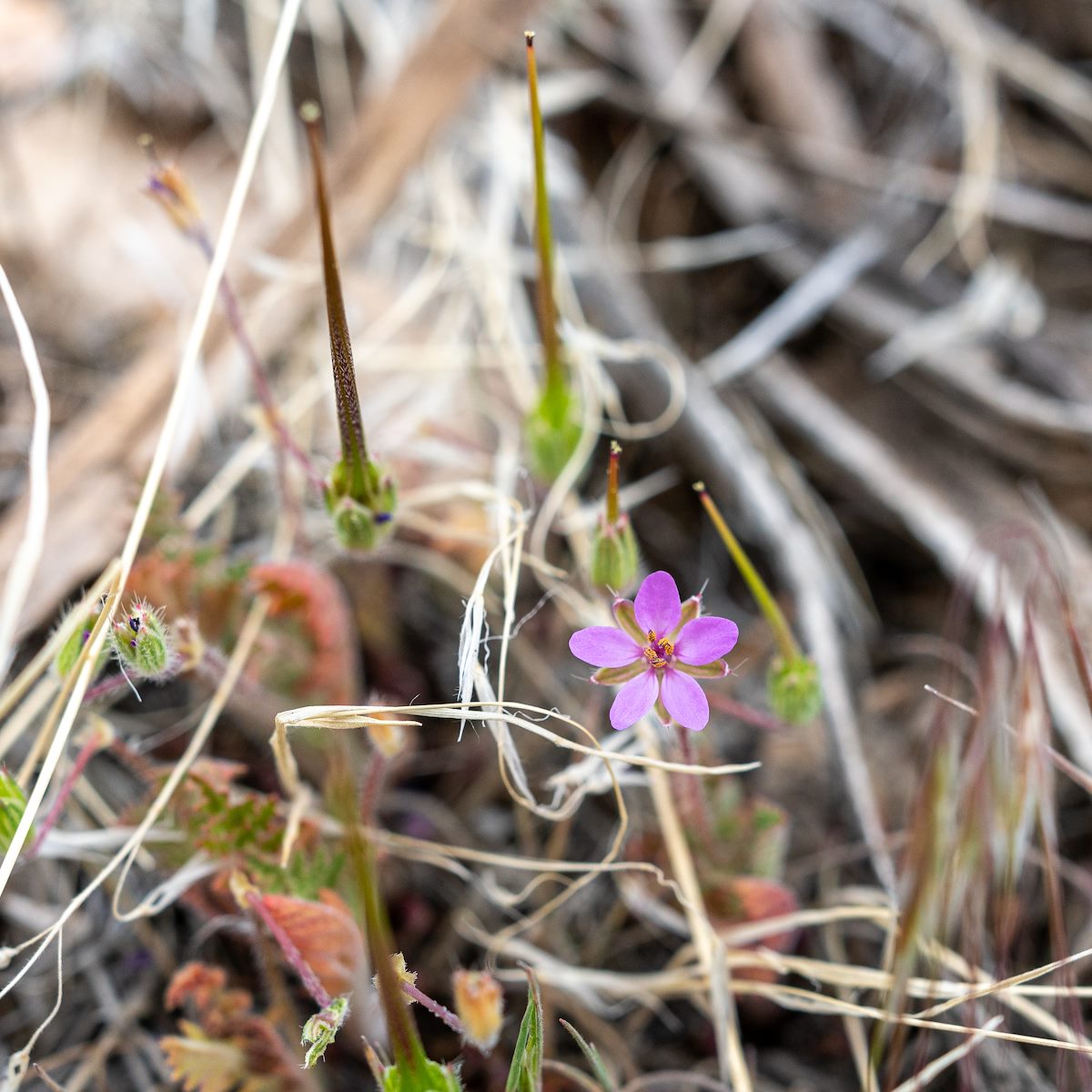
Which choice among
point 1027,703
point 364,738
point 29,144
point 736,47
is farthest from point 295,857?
point 736,47

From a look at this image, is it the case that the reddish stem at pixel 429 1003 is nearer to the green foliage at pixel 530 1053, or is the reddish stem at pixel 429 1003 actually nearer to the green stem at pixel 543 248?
the green foliage at pixel 530 1053

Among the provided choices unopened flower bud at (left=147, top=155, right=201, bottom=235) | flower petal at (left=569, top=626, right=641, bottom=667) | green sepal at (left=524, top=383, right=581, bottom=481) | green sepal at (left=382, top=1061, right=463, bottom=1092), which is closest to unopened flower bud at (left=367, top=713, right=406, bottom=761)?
flower petal at (left=569, top=626, right=641, bottom=667)

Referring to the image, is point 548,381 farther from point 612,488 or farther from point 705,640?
point 705,640

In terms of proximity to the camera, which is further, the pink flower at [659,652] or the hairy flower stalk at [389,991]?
the pink flower at [659,652]

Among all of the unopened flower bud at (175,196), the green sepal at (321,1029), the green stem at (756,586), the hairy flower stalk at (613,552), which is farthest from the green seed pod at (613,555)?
the unopened flower bud at (175,196)

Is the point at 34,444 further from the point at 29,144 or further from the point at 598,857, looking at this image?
the point at 29,144
